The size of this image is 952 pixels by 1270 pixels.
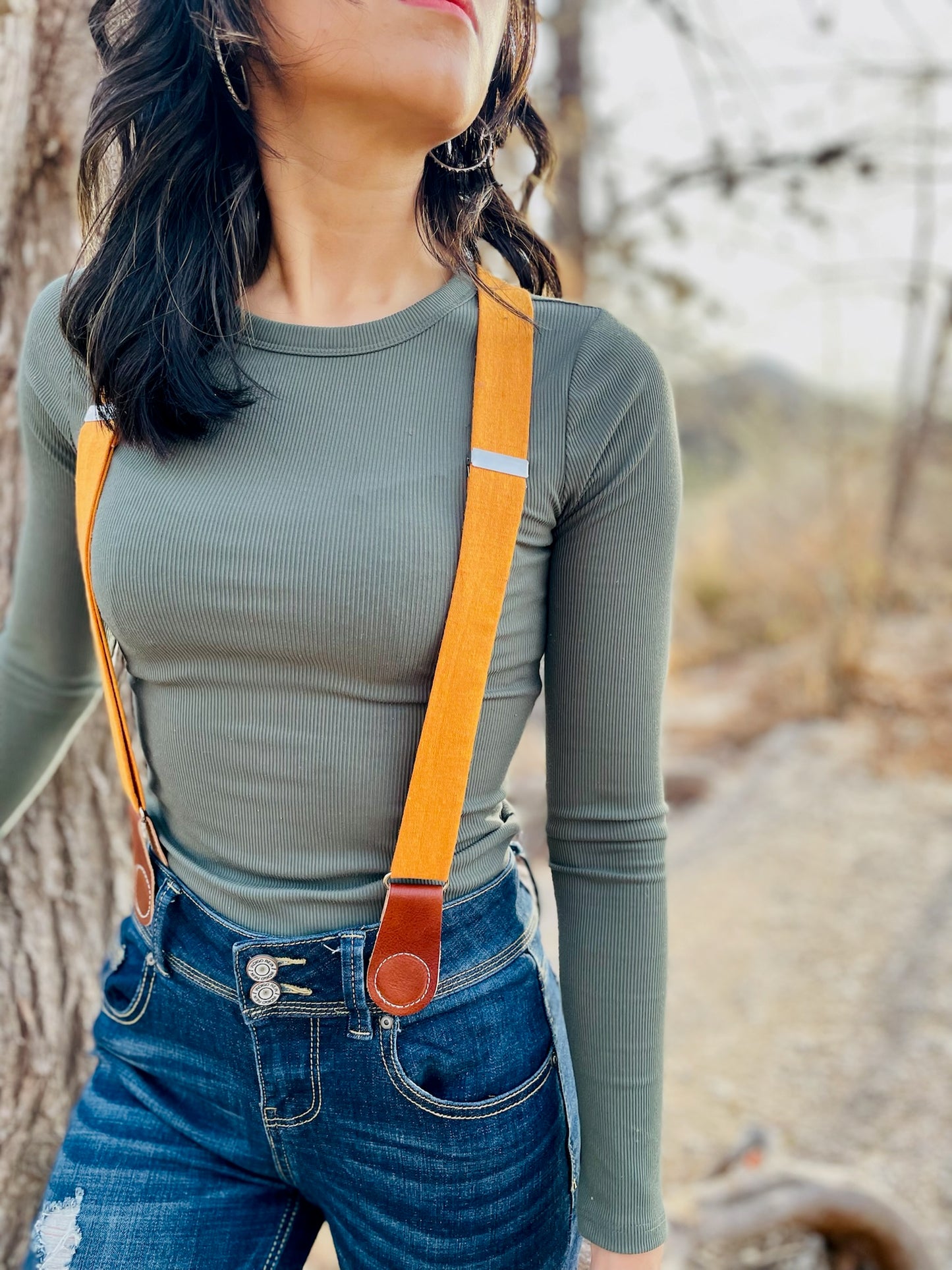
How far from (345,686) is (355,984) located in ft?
0.87

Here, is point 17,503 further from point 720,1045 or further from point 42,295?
point 720,1045

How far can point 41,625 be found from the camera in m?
1.21

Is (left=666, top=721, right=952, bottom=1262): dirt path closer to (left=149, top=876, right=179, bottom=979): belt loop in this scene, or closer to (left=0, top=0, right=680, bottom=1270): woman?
(left=0, top=0, right=680, bottom=1270): woman

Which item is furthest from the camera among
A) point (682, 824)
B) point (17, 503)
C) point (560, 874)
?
point (682, 824)

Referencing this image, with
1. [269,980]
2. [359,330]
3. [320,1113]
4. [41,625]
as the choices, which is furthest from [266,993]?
[359,330]

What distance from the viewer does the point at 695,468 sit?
11758 mm

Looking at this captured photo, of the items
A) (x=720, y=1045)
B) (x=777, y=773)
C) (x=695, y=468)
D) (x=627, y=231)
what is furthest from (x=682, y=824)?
(x=695, y=468)

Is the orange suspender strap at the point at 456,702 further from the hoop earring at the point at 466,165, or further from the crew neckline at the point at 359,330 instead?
the hoop earring at the point at 466,165

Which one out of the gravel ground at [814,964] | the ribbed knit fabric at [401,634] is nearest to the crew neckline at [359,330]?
the ribbed knit fabric at [401,634]

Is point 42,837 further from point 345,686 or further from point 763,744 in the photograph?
point 763,744

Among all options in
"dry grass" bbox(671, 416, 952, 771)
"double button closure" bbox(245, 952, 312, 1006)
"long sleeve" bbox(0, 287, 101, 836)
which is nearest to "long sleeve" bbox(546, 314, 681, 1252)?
"double button closure" bbox(245, 952, 312, 1006)

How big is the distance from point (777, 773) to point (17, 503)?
510 cm

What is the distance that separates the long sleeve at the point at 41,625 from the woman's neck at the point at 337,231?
28 centimetres

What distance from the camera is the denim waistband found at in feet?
3.10
